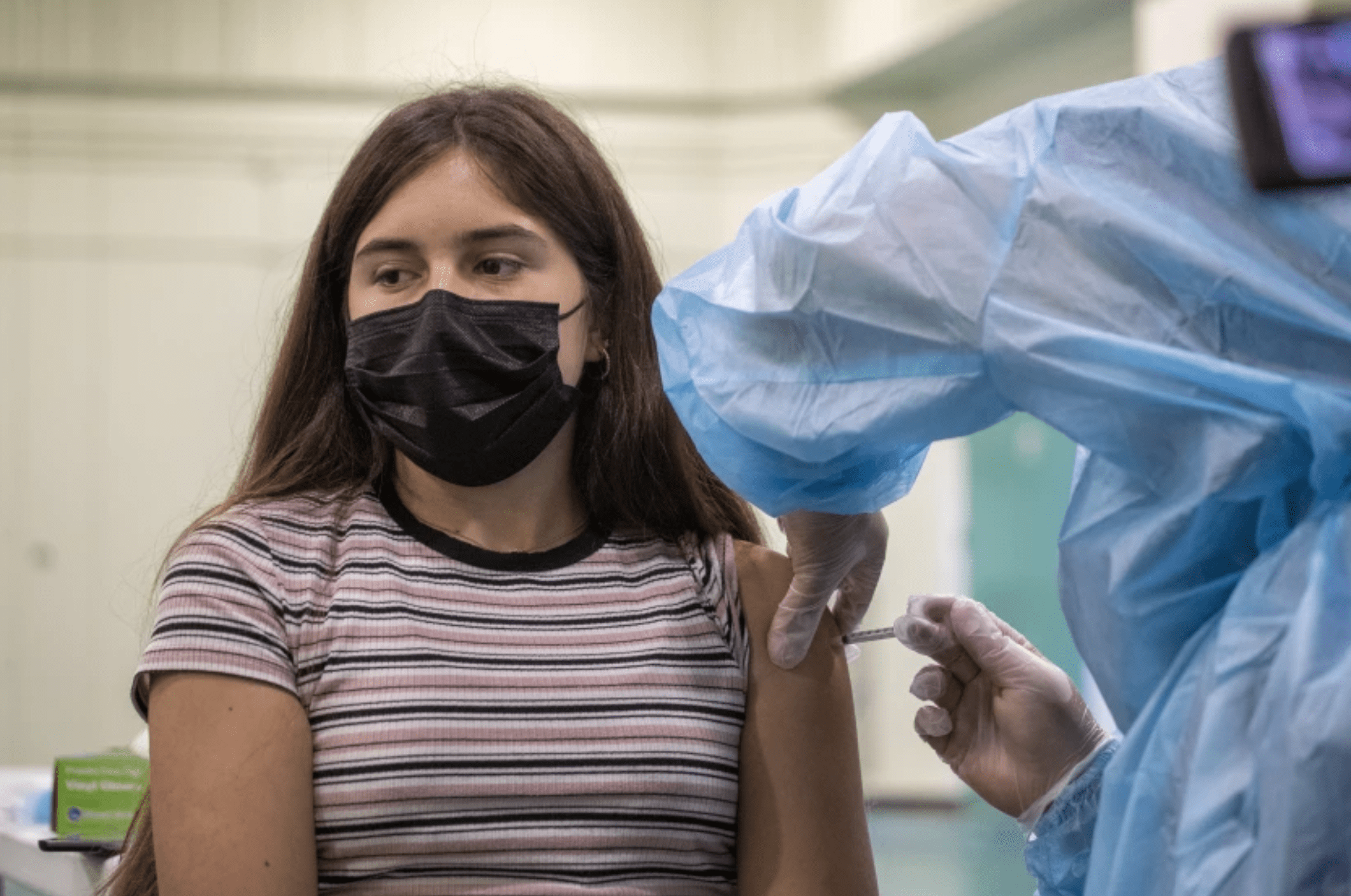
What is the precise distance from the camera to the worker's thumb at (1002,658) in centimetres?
124

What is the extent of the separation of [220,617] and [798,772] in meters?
0.55

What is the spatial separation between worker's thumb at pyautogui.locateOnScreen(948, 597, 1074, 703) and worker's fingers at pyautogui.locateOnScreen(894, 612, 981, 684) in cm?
1

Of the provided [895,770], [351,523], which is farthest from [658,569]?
[895,770]

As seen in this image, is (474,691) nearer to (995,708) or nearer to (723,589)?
(723,589)

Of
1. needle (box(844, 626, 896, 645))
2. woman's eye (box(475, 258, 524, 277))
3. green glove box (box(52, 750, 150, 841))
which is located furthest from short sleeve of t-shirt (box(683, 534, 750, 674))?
green glove box (box(52, 750, 150, 841))

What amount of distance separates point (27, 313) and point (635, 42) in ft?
8.82

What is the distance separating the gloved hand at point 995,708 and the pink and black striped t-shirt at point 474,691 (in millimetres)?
191

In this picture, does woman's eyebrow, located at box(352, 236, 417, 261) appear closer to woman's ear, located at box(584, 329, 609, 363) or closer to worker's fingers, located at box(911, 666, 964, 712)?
woman's ear, located at box(584, 329, 609, 363)

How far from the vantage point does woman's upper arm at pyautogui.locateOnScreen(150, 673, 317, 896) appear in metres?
1.19

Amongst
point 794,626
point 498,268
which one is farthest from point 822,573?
point 498,268

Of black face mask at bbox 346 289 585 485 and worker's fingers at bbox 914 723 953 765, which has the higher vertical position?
black face mask at bbox 346 289 585 485

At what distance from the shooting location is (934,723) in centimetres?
130

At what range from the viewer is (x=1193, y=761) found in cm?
84

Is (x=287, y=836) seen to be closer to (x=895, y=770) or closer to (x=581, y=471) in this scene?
(x=581, y=471)
